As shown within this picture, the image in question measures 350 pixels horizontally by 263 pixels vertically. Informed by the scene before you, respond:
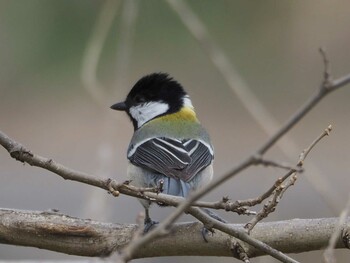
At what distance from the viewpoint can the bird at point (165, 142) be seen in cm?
398

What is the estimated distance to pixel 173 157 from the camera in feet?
13.5

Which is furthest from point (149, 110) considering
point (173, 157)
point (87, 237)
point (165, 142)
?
point (87, 237)

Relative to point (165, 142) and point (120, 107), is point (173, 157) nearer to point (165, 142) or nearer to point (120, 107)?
point (165, 142)

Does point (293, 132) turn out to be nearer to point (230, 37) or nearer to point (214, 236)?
point (230, 37)

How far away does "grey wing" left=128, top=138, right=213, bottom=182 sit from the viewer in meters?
3.98

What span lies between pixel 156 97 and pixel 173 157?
2.74ft

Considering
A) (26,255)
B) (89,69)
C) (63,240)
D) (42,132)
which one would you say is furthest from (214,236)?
(42,132)

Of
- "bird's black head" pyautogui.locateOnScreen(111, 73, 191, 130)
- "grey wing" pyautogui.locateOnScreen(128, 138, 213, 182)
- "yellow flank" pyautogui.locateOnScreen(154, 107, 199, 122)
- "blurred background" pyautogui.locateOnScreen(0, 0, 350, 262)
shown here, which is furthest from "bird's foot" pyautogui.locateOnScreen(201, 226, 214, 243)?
"blurred background" pyautogui.locateOnScreen(0, 0, 350, 262)

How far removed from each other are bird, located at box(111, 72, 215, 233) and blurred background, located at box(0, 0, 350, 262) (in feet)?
11.5

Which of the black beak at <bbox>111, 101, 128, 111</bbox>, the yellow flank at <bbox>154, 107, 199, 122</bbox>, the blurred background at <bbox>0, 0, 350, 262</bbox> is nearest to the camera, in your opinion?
the yellow flank at <bbox>154, 107, 199, 122</bbox>

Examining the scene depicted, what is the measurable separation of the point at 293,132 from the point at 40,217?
234 inches

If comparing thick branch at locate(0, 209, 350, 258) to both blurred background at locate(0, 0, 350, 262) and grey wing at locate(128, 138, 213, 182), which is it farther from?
blurred background at locate(0, 0, 350, 262)

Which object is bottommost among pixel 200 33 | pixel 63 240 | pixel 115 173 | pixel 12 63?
pixel 63 240

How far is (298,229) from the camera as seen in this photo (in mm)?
3186
